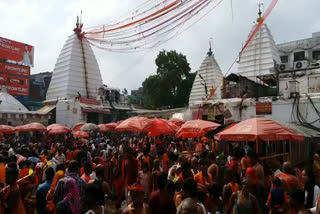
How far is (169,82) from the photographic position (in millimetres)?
35969

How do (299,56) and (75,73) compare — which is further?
(299,56)

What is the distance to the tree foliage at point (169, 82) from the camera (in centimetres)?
3572

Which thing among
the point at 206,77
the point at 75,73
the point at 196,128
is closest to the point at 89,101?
the point at 75,73

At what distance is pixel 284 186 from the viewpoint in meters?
4.53

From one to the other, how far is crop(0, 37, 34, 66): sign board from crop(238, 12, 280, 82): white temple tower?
2763cm

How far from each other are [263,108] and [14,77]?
29.8 m

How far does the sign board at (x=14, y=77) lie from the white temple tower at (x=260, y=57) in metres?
26.0

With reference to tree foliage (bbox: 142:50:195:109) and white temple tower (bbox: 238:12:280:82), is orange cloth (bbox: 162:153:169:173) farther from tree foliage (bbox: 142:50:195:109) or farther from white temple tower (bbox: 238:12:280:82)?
tree foliage (bbox: 142:50:195:109)

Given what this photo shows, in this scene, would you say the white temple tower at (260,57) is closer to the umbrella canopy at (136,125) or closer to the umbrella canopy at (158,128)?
the umbrella canopy at (158,128)

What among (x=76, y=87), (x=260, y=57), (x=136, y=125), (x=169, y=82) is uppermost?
(x=260, y=57)

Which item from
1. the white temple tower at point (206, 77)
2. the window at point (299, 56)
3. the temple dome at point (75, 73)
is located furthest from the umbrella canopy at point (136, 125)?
the window at point (299, 56)

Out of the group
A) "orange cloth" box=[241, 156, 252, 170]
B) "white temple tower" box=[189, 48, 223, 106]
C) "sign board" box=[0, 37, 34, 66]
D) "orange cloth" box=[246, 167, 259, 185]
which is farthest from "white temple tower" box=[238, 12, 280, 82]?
"sign board" box=[0, 37, 34, 66]

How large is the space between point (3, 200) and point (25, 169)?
2.01m

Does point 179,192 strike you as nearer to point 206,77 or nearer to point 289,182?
point 289,182
